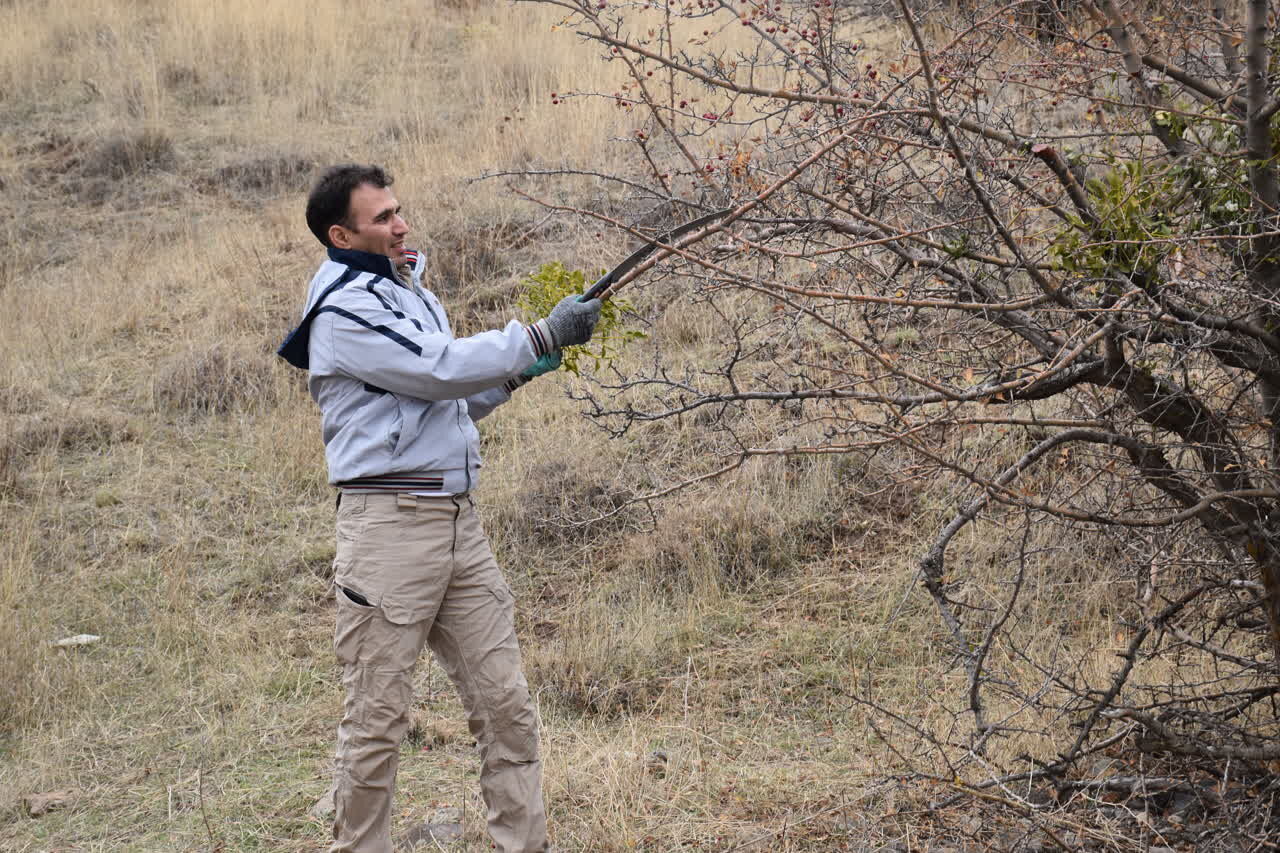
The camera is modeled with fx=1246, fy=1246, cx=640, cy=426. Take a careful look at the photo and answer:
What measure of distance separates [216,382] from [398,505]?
5125 mm

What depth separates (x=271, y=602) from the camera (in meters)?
6.07

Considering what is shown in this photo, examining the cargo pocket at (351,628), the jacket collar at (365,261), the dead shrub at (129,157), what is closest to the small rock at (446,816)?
the cargo pocket at (351,628)

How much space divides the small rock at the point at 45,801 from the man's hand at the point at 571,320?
9.19ft

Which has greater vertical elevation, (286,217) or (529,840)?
(286,217)

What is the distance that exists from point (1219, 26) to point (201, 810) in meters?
3.99

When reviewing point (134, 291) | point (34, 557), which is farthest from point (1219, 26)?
point (134, 291)

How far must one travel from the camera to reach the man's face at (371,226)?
341 cm

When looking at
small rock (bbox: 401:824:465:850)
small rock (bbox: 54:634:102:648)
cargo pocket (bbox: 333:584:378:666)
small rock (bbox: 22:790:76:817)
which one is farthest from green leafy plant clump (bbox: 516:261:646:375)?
small rock (bbox: 54:634:102:648)

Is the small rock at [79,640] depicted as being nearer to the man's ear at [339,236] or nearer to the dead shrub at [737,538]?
the dead shrub at [737,538]

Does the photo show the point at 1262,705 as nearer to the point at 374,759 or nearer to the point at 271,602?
the point at 374,759

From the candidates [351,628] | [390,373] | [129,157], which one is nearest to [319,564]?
[351,628]

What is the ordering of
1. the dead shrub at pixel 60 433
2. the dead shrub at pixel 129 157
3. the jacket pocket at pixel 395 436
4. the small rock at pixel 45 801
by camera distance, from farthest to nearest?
the dead shrub at pixel 129 157 < the dead shrub at pixel 60 433 < the small rock at pixel 45 801 < the jacket pocket at pixel 395 436

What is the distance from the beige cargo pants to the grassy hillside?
54cm

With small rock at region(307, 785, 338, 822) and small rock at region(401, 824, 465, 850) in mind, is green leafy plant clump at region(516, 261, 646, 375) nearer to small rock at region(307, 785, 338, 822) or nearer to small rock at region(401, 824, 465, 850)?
small rock at region(401, 824, 465, 850)
